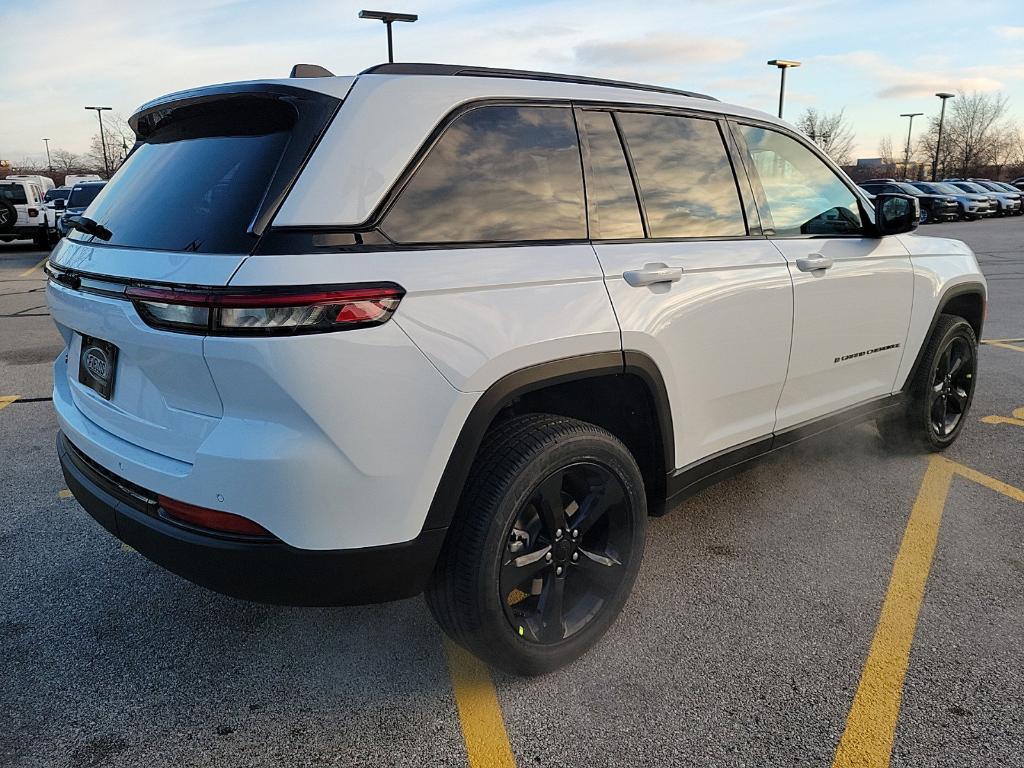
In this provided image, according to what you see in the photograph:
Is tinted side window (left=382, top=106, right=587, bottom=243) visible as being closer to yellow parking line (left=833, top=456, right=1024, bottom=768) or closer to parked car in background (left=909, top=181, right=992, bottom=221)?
yellow parking line (left=833, top=456, right=1024, bottom=768)

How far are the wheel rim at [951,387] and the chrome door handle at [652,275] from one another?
2345 millimetres

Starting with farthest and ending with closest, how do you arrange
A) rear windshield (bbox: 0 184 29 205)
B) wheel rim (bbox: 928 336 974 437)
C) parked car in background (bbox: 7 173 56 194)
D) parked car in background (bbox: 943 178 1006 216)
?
parked car in background (bbox: 943 178 1006 216) < parked car in background (bbox: 7 173 56 194) < rear windshield (bbox: 0 184 29 205) < wheel rim (bbox: 928 336 974 437)

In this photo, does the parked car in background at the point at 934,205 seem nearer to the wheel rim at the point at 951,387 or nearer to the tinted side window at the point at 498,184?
the wheel rim at the point at 951,387

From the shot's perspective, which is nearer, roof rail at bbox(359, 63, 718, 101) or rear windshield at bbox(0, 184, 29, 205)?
roof rail at bbox(359, 63, 718, 101)

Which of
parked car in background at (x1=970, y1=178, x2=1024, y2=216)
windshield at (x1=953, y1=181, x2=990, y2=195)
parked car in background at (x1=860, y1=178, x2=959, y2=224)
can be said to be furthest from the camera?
parked car in background at (x1=970, y1=178, x2=1024, y2=216)

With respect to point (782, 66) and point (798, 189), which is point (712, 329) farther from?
point (782, 66)

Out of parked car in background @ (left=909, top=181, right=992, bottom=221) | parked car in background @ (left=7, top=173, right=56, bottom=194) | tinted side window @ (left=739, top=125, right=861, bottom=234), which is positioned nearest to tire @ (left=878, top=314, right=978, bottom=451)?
tinted side window @ (left=739, top=125, right=861, bottom=234)

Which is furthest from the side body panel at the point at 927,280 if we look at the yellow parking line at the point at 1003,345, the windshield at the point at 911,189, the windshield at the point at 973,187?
the windshield at the point at 973,187

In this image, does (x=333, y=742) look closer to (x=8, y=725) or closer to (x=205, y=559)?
(x=205, y=559)

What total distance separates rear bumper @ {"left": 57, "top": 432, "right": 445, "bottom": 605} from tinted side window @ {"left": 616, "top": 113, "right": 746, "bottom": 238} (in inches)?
56.1

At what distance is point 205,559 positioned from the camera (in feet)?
6.56

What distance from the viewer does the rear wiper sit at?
7.80 ft

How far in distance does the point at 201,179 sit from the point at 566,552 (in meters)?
1.56

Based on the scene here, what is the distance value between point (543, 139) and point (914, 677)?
2.07 meters
